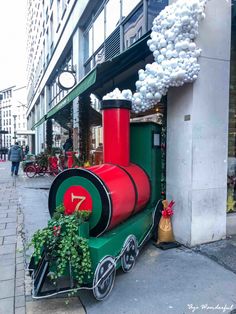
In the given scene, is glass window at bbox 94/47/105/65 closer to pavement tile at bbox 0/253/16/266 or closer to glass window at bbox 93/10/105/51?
glass window at bbox 93/10/105/51

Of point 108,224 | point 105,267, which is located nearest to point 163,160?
point 108,224

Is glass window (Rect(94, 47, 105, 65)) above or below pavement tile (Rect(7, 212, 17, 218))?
above

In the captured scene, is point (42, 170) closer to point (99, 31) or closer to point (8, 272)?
point (99, 31)

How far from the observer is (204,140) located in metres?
4.52

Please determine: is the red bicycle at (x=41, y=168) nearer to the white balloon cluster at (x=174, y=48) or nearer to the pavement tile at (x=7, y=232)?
the pavement tile at (x=7, y=232)

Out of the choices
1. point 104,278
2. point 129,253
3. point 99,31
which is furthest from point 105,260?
point 99,31

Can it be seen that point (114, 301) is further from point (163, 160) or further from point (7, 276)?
point (163, 160)

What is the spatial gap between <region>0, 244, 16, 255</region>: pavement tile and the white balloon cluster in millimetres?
2779

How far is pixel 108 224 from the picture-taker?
338cm

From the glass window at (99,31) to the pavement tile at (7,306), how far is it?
305 inches

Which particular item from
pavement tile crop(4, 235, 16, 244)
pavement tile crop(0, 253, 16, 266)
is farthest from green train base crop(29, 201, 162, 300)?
pavement tile crop(4, 235, 16, 244)

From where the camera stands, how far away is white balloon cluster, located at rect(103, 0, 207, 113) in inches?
162

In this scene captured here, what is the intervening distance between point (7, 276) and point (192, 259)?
94.7 inches

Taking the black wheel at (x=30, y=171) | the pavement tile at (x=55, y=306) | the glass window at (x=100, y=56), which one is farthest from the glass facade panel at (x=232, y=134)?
the black wheel at (x=30, y=171)
